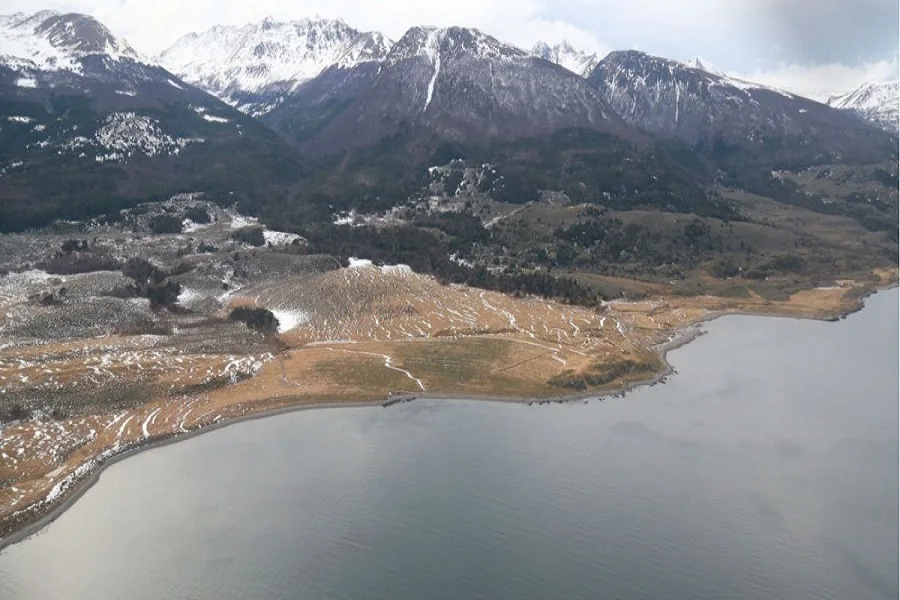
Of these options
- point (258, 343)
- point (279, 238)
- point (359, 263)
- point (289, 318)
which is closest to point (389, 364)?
point (258, 343)

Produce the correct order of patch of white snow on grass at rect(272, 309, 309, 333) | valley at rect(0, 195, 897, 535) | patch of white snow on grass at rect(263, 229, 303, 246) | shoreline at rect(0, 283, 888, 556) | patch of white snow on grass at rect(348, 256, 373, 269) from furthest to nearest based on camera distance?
patch of white snow on grass at rect(263, 229, 303, 246) → patch of white snow on grass at rect(348, 256, 373, 269) → patch of white snow on grass at rect(272, 309, 309, 333) → valley at rect(0, 195, 897, 535) → shoreline at rect(0, 283, 888, 556)

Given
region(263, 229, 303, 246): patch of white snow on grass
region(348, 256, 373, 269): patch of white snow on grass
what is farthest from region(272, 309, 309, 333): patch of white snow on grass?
region(263, 229, 303, 246): patch of white snow on grass

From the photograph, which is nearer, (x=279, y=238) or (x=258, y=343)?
(x=258, y=343)

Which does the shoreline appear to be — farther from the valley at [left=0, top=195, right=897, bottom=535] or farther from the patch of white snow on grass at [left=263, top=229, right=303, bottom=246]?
the patch of white snow on grass at [left=263, top=229, right=303, bottom=246]

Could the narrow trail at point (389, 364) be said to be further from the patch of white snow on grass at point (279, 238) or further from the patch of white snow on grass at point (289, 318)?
the patch of white snow on grass at point (279, 238)

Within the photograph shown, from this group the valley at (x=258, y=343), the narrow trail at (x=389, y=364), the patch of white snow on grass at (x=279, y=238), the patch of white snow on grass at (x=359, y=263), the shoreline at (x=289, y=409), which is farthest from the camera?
the patch of white snow on grass at (x=279, y=238)

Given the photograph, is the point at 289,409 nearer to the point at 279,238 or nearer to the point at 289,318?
the point at 289,318

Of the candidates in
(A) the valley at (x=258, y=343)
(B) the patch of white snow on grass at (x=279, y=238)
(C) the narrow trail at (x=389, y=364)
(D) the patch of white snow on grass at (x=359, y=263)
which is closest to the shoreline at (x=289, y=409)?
(A) the valley at (x=258, y=343)

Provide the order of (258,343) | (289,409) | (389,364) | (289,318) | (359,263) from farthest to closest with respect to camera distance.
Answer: (359,263), (289,318), (258,343), (389,364), (289,409)

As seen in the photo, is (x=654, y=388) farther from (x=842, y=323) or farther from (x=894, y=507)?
(x=842, y=323)

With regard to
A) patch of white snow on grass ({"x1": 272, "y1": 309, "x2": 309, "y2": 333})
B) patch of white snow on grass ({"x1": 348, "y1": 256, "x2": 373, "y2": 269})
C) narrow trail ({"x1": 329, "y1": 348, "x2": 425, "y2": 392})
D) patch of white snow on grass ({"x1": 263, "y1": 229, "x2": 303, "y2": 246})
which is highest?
patch of white snow on grass ({"x1": 263, "y1": 229, "x2": 303, "y2": 246})

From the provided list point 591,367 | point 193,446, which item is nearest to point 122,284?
point 193,446
